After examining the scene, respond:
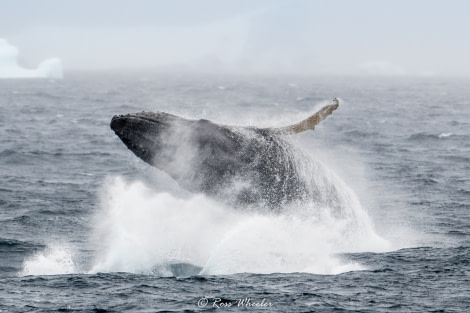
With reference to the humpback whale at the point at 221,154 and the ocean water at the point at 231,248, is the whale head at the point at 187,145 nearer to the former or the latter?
the humpback whale at the point at 221,154

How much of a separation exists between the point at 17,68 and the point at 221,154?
159 meters

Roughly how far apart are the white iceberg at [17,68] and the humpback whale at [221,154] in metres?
146

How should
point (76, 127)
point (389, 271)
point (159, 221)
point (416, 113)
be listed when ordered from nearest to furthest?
point (389, 271) < point (159, 221) < point (76, 127) < point (416, 113)

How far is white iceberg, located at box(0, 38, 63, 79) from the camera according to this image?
518ft

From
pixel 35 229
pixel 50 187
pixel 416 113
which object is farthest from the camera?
pixel 416 113

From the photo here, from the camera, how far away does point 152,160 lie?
626 inches

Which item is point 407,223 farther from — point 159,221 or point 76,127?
point 76,127

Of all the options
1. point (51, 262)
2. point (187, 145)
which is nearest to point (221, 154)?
point (187, 145)

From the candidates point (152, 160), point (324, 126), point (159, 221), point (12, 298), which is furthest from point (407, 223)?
point (324, 126)

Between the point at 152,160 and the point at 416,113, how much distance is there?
5503cm

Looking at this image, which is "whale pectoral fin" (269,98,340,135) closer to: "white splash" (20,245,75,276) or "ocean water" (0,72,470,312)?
"ocean water" (0,72,470,312)

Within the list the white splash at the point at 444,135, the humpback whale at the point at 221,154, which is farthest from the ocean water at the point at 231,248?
the white splash at the point at 444,135

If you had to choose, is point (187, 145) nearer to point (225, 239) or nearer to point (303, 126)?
point (225, 239)

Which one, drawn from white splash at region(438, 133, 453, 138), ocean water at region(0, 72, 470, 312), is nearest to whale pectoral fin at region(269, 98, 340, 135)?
ocean water at region(0, 72, 470, 312)
